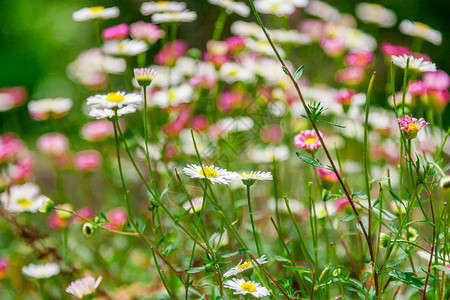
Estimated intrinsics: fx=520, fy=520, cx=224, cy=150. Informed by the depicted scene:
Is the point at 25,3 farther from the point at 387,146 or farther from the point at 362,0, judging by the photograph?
the point at 387,146

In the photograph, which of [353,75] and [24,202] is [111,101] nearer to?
[24,202]

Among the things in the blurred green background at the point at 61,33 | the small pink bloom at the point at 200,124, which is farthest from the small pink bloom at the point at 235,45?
the blurred green background at the point at 61,33

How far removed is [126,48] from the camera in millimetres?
943

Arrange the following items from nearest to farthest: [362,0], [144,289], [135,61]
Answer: [144,289] < [135,61] < [362,0]

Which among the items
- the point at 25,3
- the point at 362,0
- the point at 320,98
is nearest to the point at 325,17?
the point at 320,98

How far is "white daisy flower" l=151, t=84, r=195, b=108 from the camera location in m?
1.05

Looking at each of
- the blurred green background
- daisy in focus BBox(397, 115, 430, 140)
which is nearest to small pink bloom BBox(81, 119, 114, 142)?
daisy in focus BBox(397, 115, 430, 140)

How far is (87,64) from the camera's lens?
1.27 m

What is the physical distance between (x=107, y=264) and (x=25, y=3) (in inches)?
80.0

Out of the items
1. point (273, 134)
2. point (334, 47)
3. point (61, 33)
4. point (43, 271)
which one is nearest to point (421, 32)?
point (334, 47)

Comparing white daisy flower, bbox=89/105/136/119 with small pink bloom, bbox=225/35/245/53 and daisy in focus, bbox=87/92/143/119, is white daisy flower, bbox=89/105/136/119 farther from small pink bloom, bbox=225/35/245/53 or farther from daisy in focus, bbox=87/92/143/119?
small pink bloom, bbox=225/35/245/53

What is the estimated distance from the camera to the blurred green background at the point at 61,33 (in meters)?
2.38

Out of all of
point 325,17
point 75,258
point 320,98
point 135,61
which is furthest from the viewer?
point 135,61

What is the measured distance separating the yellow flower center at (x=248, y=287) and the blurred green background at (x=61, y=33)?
1.88m
